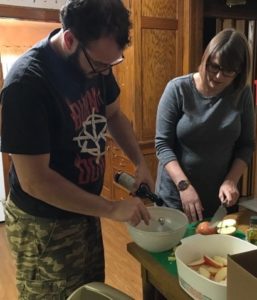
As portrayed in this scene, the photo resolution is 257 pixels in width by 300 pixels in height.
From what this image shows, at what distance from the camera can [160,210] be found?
1.15 m

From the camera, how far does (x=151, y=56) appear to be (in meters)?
2.88

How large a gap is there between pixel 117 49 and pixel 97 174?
1.31ft

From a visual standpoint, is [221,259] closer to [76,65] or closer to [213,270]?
[213,270]

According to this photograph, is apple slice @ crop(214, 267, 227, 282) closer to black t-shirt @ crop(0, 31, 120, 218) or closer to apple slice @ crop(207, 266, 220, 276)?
apple slice @ crop(207, 266, 220, 276)

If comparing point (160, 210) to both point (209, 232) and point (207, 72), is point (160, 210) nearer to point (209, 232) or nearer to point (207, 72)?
point (209, 232)

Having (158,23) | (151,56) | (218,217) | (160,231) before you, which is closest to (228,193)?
(218,217)

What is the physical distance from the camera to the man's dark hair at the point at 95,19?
33.1 inches

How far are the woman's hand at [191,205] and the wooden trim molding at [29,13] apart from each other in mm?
2218

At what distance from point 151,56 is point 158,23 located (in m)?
0.26

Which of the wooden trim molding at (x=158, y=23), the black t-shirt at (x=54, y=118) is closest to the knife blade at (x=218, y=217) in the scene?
the black t-shirt at (x=54, y=118)

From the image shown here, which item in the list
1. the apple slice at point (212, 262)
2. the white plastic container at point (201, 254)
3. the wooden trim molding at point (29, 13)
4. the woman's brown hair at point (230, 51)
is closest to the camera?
the white plastic container at point (201, 254)

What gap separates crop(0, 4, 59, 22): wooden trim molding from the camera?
2764 mm

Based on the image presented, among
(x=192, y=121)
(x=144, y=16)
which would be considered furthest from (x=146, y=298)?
(x=144, y=16)

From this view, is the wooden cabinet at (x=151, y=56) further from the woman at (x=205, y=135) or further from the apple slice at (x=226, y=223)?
the apple slice at (x=226, y=223)
